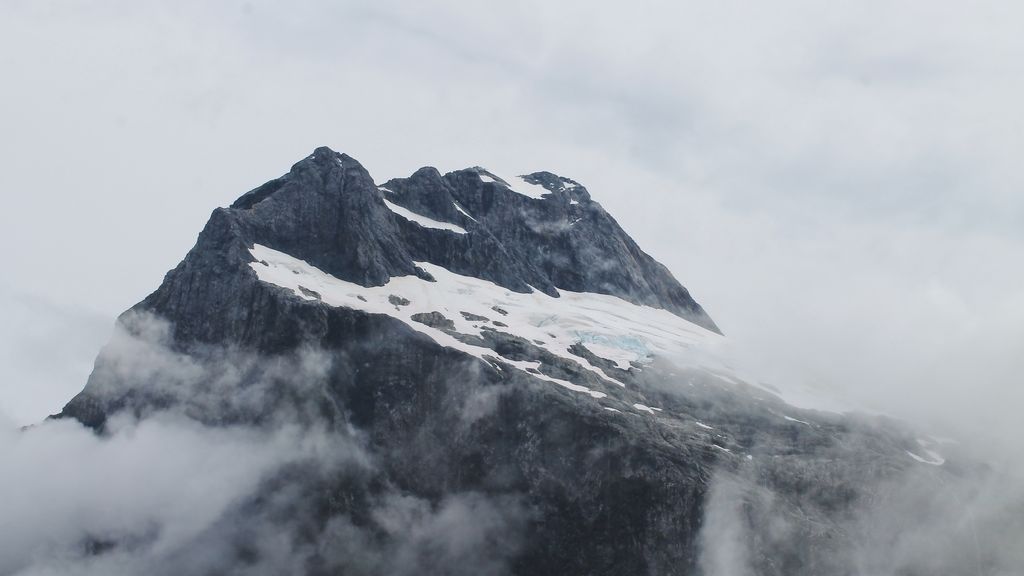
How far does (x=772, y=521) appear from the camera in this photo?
633ft

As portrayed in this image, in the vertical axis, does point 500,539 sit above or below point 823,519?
below

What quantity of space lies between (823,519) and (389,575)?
7141cm

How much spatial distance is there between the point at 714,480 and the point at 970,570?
45.7m

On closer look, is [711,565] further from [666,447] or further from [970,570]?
[970,570]

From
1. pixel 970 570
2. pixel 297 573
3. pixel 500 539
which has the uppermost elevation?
pixel 970 570

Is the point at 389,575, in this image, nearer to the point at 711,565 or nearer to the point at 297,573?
the point at 297,573

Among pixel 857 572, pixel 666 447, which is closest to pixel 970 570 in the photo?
pixel 857 572

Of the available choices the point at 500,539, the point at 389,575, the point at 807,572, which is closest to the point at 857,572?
the point at 807,572

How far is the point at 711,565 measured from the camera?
622ft

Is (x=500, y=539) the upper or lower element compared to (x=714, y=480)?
lower

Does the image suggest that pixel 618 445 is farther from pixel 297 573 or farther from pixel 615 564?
pixel 297 573

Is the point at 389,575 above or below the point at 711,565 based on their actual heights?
below

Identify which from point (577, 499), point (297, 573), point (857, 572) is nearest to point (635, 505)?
point (577, 499)

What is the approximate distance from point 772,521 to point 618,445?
27020mm
